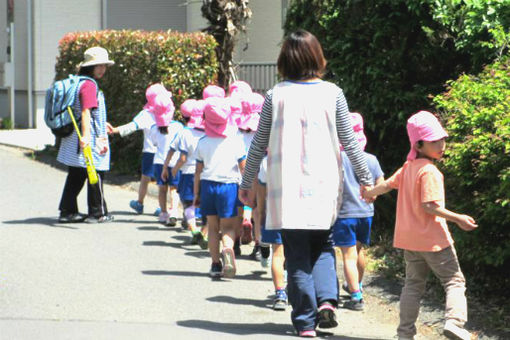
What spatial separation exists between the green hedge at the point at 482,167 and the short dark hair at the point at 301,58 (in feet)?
4.18

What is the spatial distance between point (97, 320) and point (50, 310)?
0.47m

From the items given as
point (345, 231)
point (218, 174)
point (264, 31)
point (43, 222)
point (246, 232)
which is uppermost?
point (264, 31)

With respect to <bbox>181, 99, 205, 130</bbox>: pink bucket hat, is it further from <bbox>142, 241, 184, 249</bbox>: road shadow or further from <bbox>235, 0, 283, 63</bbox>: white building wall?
<bbox>235, 0, 283, 63</bbox>: white building wall

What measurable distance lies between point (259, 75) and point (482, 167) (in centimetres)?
1539

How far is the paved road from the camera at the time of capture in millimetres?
6512

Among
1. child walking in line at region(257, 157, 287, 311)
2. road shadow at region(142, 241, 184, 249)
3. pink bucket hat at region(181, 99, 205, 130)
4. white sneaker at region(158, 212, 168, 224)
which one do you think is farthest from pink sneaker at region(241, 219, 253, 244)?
white sneaker at region(158, 212, 168, 224)

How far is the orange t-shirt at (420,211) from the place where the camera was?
5.82 metres

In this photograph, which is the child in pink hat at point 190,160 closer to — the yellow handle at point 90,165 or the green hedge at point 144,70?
the yellow handle at point 90,165

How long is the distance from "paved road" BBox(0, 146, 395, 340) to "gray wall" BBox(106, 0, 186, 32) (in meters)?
13.2

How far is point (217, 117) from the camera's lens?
805 centimetres

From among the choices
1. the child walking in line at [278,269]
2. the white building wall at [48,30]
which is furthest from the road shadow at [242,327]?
the white building wall at [48,30]

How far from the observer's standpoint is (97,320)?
668 centimetres

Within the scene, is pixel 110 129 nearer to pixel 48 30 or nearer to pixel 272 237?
pixel 272 237

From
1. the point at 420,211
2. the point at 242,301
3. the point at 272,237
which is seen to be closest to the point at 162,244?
the point at 242,301
